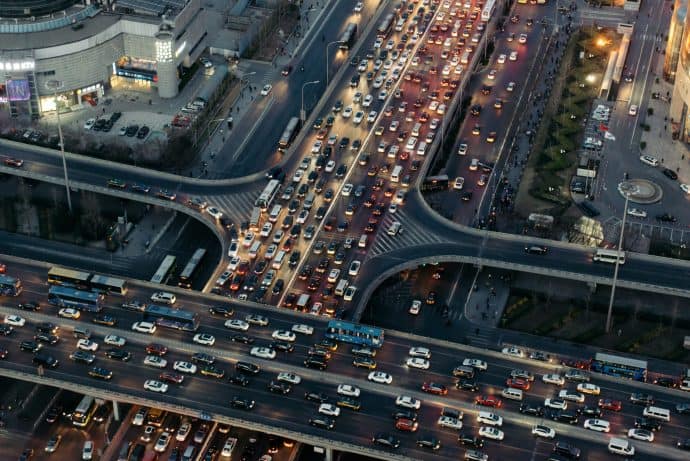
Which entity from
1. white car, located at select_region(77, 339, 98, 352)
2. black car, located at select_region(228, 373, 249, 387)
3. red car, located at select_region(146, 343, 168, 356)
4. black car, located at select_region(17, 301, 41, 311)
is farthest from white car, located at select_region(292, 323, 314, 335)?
black car, located at select_region(17, 301, 41, 311)

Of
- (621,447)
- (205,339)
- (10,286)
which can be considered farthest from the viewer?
(10,286)

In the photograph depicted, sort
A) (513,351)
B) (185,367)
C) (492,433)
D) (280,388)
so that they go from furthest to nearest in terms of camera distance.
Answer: (513,351), (185,367), (280,388), (492,433)

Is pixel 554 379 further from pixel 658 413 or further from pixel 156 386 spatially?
pixel 156 386

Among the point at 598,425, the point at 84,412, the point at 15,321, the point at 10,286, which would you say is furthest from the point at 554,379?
the point at 10,286

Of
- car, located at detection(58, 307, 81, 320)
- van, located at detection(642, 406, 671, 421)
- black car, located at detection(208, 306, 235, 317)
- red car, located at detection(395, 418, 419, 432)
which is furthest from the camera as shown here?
black car, located at detection(208, 306, 235, 317)

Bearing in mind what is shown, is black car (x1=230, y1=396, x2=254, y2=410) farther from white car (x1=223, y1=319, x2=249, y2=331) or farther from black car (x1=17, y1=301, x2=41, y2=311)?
black car (x1=17, y1=301, x2=41, y2=311)

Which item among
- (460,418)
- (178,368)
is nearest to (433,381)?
(460,418)

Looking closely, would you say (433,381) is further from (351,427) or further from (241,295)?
(241,295)

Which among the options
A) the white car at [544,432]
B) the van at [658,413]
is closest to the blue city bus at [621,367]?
the van at [658,413]
